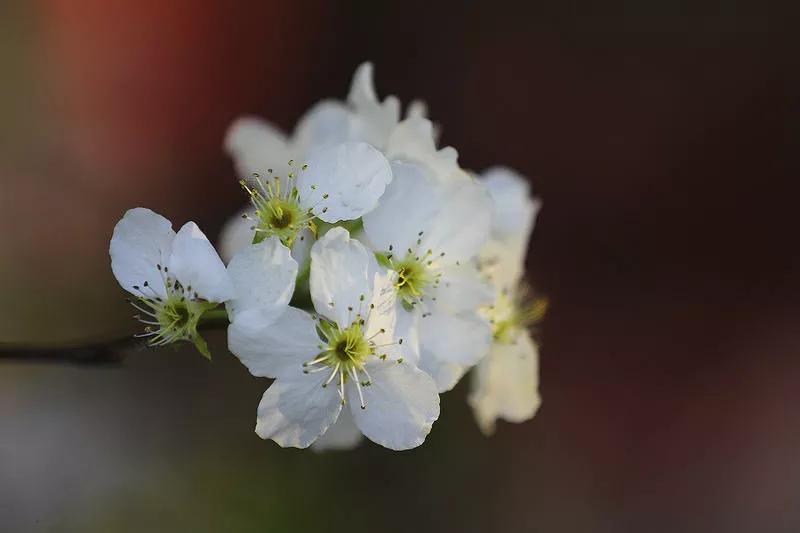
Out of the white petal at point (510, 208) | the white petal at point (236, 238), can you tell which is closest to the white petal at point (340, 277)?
the white petal at point (510, 208)

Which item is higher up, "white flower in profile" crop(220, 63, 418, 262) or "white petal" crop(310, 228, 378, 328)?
"white flower in profile" crop(220, 63, 418, 262)

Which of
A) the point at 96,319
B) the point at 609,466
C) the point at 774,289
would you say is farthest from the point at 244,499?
the point at 774,289

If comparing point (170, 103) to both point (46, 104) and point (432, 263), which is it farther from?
point (432, 263)

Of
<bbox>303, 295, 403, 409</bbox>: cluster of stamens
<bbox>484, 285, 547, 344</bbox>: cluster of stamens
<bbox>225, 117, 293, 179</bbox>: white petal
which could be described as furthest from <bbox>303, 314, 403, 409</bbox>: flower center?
<bbox>225, 117, 293, 179</bbox>: white petal

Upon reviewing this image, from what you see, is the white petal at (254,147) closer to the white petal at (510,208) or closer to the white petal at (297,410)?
the white petal at (510,208)

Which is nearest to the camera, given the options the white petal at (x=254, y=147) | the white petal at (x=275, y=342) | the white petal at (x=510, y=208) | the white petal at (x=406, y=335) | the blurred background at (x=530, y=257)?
the white petal at (x=275, y=342)

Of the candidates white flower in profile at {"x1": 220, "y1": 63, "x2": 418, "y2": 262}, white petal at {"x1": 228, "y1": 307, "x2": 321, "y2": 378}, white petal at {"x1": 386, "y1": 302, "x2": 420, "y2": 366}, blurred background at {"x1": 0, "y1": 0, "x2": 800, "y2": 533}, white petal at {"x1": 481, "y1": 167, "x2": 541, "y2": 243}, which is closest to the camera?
white petal at {"x1": 228, "y1": 307, "x2": 321, "y2": 378}

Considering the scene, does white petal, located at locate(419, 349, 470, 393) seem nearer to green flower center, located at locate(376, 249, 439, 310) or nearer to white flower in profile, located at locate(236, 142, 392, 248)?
green flower center, located at locate(376, 249, 439, 310)
